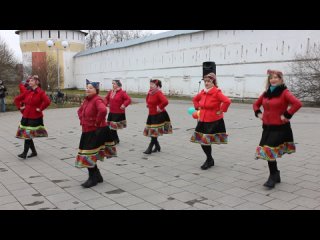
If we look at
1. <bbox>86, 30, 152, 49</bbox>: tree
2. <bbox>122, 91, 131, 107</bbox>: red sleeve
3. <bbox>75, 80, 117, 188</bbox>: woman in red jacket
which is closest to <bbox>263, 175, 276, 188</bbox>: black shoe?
<bbox>75, 80, 117, 188</bbox>: woman in red jacket

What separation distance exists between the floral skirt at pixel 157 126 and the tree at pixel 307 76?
17.7 metres

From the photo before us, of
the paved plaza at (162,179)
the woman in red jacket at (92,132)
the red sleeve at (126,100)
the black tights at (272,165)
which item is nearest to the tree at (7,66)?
the paved plaza at (162,179)

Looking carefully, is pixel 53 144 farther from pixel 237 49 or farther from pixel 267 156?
pixel 237 49

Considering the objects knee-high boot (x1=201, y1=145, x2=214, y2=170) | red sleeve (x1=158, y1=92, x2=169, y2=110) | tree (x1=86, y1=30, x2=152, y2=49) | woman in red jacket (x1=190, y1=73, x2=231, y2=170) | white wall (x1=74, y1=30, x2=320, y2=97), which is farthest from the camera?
tree (x1=86, y1=30, x2=152, y2=49)

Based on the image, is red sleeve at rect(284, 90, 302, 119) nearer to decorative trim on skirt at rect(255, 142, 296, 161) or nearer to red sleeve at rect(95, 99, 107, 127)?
decorative trim on skirt at rect(255, 142, 296, 161)

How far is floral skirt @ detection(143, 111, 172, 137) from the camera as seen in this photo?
765cm

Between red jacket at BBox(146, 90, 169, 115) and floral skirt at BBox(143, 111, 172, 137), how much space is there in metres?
0.12

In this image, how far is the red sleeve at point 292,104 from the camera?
188 inches

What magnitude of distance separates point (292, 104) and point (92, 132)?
10.1 ft

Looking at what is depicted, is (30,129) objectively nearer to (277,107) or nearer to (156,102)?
(156,102)

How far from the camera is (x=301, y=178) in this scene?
5.70 metres

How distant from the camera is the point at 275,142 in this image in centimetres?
498

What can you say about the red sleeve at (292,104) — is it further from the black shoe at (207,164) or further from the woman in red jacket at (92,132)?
the woman in red jacket at (92,132)
